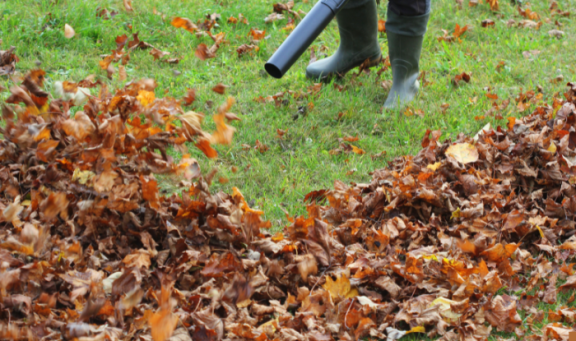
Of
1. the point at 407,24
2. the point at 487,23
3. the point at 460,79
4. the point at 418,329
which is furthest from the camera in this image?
the point at 487,23

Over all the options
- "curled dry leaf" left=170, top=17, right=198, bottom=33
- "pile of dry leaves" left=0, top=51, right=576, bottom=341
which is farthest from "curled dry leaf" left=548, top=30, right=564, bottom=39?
"curled dry leaf" left=170, top=17, right=198, bottom=33

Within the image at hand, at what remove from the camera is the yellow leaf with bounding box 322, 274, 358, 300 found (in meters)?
1.91

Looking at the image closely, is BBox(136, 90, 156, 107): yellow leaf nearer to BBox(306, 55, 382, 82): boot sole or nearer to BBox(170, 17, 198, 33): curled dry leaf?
BBox(306, 55, 382, 82): boot sole

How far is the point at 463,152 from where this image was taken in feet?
8.77

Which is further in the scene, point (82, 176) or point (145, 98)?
point (145, 98)

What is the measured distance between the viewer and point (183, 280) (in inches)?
75.2

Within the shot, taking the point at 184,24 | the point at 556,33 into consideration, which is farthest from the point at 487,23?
the point at 184,24

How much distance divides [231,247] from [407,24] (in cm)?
212

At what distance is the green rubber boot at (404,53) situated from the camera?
11.2 ft

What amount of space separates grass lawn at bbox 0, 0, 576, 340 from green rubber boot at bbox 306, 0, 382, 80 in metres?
0.10

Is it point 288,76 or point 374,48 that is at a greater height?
point 374,48

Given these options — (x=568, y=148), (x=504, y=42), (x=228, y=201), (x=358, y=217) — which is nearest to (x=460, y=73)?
(x=504, y=42)

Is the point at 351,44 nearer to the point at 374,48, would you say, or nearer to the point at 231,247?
the point at 374,48

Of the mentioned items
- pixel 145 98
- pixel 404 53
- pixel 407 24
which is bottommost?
pixel 404 53
